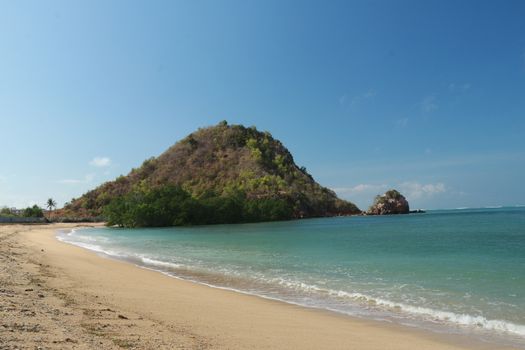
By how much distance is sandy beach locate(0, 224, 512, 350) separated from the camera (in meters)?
6.21

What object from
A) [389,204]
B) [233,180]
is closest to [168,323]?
[233,180]

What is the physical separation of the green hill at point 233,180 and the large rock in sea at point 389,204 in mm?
8681

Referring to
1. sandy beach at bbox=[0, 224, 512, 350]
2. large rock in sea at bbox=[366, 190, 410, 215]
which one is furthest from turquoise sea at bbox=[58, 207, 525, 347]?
large rock in sea at bbox=[366, 190, 410, 215]

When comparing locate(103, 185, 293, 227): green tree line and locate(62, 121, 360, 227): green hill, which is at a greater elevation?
locate(62, 121, 360, 227): green hill

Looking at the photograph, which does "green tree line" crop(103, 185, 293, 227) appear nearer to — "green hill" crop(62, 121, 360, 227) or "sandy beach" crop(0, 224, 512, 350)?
"green hill" crop(62, 121, 360, 227)

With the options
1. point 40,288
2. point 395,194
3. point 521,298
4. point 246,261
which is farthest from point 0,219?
point 395,194

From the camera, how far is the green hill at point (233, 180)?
117m

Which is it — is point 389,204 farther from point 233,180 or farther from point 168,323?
point 168,323

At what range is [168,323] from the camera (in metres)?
8.07

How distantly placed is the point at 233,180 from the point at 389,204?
67733 mm

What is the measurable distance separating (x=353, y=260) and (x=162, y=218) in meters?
74.0

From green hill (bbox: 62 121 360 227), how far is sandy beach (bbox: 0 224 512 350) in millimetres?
90407

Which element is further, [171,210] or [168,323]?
[171,210]

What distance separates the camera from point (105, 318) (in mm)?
7797
